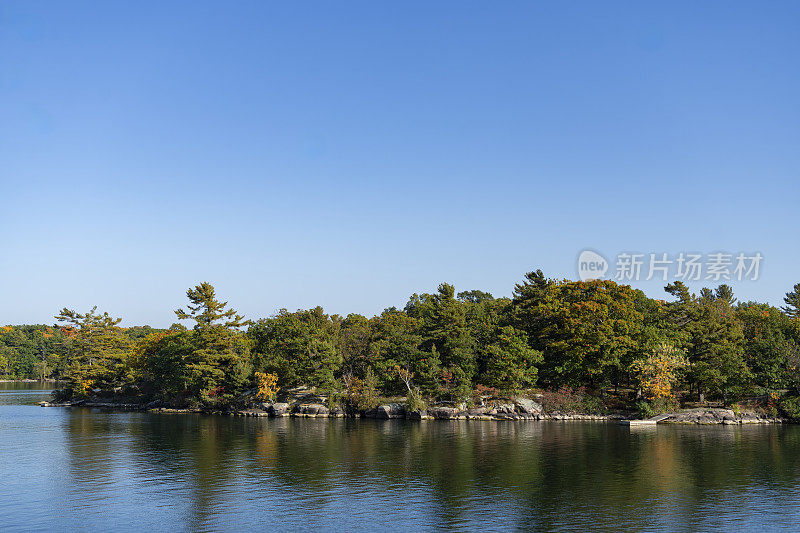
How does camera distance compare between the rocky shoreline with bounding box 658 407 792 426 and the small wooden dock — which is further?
the rocky shoreline with bounding box 658 407 792 426

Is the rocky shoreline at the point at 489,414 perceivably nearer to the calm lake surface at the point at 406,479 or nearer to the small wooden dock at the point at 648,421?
the small wooden dock at the point at 648,421

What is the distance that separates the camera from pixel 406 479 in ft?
137

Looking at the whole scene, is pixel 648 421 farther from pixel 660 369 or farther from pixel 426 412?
pixel 426 412

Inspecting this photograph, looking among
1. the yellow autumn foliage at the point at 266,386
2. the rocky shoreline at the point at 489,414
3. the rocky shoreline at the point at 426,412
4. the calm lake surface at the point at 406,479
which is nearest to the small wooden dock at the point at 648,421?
the rocky shoreline at the point at 489,414

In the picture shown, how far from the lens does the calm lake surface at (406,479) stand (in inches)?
1249

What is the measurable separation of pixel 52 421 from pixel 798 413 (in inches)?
4147

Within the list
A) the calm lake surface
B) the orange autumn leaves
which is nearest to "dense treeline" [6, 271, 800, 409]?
the orange autumn leaves

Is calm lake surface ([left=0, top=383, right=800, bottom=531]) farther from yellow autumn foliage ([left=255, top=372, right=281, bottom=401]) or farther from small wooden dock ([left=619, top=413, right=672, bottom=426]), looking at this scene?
yellow autumn foliage ([left=255, top=372, right=281, bottom=401])

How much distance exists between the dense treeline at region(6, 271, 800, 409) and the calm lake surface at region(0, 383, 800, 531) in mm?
10681

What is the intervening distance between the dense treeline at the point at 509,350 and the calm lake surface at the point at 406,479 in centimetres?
1068

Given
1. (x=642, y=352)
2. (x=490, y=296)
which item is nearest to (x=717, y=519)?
(x=642, y=352)

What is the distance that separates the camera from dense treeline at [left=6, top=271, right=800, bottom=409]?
77312mm

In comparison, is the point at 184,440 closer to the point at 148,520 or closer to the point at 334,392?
the point at 334,392

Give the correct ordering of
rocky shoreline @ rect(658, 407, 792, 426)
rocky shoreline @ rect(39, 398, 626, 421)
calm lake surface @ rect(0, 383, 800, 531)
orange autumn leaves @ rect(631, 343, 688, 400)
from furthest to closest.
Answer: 1. rocky shoreline @ rect(39, 398, 626, 421)
2. orange autumn leaves @ rect(631, 343, 688, 400)
3. rocky shoreline @ rect(658, 407, 792, 426)
4. calm lake surface @ rect(0, 383, 800, 531)
